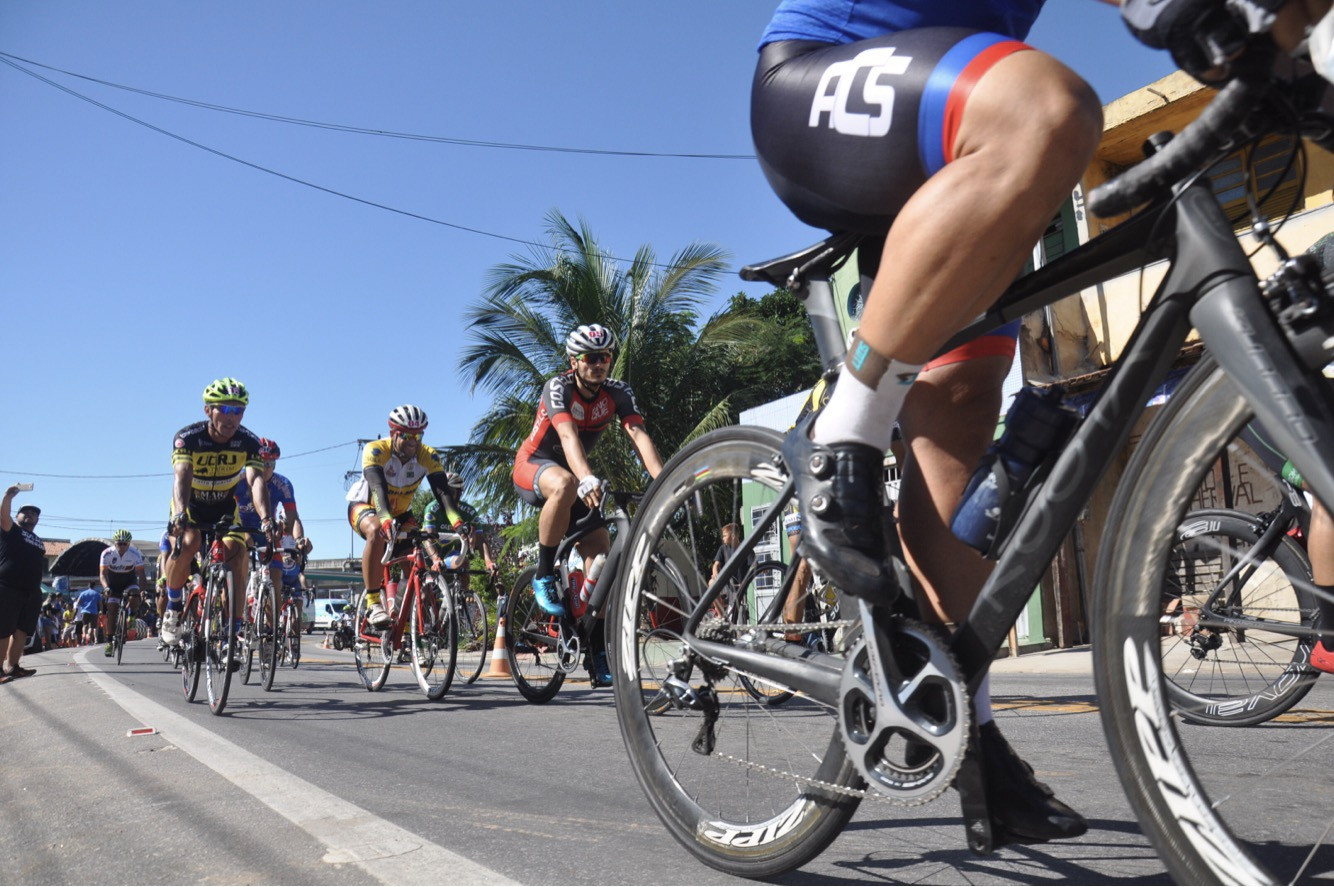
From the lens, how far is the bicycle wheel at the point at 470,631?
8125 mm

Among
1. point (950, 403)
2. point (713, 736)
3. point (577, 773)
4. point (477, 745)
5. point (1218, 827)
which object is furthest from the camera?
point (477, 745)

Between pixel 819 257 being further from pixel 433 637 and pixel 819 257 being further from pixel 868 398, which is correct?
pixel 433 637

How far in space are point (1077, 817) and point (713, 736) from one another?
0.83 m

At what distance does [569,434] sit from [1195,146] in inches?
199

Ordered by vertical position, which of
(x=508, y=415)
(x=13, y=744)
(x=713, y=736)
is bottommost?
(x=13, y=744)

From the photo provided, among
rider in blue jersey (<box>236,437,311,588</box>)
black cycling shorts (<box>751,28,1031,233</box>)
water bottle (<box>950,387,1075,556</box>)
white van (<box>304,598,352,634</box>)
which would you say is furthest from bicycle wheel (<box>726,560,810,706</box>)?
white van (<box>304,598,352,634</box>)

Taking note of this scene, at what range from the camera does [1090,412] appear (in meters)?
1.53

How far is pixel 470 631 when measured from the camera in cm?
876

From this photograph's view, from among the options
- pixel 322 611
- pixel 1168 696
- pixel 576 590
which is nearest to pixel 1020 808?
pixel 1168 696

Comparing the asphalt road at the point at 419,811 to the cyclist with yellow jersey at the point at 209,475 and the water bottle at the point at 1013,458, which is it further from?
the cyclist with yellow jersey at the point at 209,475

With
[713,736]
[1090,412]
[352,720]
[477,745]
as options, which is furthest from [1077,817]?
[352,720]

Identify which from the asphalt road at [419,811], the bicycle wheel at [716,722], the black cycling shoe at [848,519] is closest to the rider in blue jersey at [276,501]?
the asphalt road at [419,811]

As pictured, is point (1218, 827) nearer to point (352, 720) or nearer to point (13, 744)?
point (352, 720)

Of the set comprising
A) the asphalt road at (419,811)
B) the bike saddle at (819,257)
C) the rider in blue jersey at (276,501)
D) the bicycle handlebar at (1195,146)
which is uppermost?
the rider in blue jersey at (276,501)
